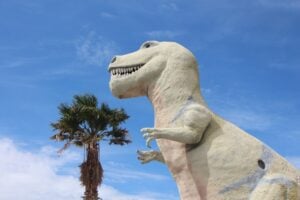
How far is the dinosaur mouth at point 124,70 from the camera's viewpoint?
7417 millimetres

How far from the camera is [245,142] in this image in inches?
267

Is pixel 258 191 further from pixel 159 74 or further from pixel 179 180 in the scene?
pixel 159 74

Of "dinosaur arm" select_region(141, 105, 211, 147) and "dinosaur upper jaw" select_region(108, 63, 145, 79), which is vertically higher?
"dinosaur upper jaw" select_region(108, 63, 145, 79)

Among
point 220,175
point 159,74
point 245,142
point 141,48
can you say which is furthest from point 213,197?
point 141,48

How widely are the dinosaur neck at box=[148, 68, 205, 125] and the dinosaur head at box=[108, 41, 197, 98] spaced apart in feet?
0.35

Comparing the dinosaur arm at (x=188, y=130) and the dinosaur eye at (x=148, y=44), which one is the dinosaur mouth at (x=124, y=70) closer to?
the dinosaur eye at (x=148, y=44)

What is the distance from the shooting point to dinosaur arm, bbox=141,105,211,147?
6.62 m

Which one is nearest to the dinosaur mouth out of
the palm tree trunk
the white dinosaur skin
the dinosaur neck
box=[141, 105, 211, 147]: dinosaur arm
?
the white dinosaur skin

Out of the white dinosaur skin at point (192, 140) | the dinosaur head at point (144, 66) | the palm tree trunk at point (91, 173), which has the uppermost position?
the palm tree trunk at point (91, 173)

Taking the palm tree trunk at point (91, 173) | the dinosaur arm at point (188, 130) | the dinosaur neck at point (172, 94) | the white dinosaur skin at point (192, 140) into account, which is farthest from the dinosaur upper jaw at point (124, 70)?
the palm tree trunk at point (91, 173)

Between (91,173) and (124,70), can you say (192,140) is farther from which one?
(91,173)

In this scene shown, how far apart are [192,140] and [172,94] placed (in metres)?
0.75

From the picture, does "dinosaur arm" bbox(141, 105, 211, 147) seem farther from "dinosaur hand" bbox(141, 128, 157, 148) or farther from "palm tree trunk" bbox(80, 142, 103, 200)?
"palm tree trunk" bbox(80, 142, 103, 200)

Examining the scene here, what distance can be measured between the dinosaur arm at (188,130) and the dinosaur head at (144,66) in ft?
2.34
